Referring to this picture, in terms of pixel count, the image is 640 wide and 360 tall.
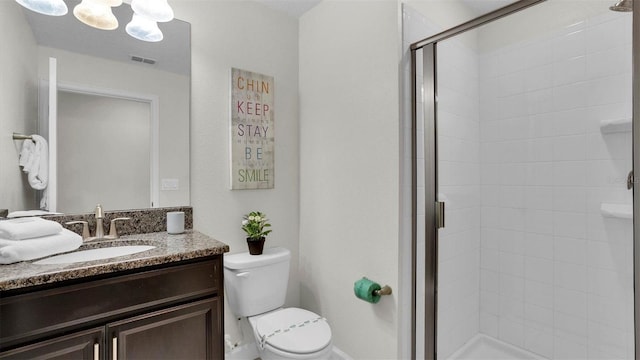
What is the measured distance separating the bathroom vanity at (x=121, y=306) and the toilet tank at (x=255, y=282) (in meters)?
0.39

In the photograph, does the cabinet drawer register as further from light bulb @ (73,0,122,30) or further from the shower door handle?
light bulb @ (73,0,122,30)

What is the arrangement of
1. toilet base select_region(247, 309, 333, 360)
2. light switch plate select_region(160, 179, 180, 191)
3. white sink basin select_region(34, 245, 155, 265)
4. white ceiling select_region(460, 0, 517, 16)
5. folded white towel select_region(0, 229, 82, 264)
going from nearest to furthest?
1. folded white towel select_region(0, 229, 82, 264)
2. white sink basin select_region(34, 245, 155, 265)
3. toilet base select_region(247, 309, 333, 360)
4. light switch plate select_region(160, 179, 180, 191)
5. white ceiling select_region(460, 0, 517, 16)

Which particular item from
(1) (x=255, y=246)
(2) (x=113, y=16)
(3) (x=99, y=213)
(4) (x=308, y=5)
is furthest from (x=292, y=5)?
(3) (x=99, y=213)

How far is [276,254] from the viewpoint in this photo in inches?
75.2

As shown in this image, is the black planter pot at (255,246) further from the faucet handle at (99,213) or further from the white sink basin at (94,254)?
the faucet handle at (99,213)

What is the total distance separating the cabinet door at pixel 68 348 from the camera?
1.00 metres

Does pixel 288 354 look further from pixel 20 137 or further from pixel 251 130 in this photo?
pixel 20 137

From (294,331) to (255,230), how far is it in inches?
24.2

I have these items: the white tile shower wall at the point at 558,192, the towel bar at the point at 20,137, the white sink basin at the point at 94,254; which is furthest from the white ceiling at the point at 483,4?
the towel bar at the point at 20,137

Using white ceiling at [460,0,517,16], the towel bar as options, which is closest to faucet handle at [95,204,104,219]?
the towel bar

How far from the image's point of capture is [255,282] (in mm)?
1799

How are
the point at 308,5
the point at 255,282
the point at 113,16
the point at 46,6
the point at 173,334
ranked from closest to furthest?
the point at 173,334 < the point at 46,6 < the point at 113,16 < the point at 255,282 < the point at 308,5

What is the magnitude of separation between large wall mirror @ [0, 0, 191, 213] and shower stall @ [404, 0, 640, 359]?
1.29 m

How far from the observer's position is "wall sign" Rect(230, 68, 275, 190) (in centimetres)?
199
